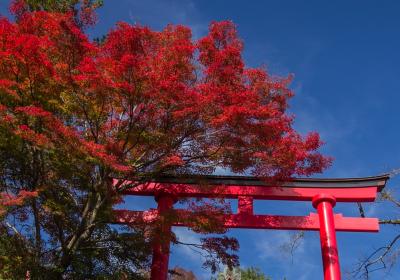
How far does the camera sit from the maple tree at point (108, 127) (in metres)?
8.18

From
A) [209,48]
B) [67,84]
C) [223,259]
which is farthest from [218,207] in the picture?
[67,84]

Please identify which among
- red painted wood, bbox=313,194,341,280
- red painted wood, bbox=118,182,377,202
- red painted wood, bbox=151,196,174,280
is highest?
red painted wood, bbox=118,182,377,202

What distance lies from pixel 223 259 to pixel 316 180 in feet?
13.3

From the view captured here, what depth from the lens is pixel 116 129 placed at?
30.6 feet

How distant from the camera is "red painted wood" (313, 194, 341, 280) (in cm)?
1083

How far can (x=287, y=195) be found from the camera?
12.3 metres

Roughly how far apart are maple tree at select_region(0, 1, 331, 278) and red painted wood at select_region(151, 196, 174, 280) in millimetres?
383

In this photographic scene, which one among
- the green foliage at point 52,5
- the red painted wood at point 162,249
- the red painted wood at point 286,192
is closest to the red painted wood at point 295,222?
the red painted wood at point 286,192

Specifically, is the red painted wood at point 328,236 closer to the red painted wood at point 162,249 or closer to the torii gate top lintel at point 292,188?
the torii gate top lintel at point 292,188

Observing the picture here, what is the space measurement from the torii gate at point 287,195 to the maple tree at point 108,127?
1.78m

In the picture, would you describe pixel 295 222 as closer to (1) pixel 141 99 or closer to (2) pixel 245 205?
(2) pixel 245 205

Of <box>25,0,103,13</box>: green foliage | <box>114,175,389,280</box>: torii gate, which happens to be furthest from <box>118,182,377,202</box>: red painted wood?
<box>25,0,103,13</box>: green foliage

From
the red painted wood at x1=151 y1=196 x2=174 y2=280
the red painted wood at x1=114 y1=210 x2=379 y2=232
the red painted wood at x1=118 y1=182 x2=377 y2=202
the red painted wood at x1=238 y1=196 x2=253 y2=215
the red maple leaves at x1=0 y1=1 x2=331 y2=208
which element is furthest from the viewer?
the red painted wood at x1=238 y1=196 x2=253 y2=215

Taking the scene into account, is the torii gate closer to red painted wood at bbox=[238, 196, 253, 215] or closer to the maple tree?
red painted wood at bbox=[238, 196, 253, 215]
